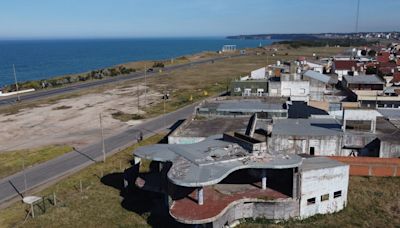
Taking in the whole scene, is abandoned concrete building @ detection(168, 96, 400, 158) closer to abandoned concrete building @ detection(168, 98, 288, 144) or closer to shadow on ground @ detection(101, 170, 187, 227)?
abandoned concrete building @ detection(168, 98, 288, 144)

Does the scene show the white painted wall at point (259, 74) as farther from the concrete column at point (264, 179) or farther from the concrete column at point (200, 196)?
the concrete column at point (200, 196)

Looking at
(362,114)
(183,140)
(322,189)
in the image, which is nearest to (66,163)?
(183,140)

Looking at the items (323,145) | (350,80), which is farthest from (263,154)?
(350,80)

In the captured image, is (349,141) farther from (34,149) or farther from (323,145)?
(34,149)

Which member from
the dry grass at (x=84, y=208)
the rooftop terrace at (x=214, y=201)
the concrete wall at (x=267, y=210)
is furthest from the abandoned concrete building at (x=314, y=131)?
the concrete wall at (x=267, y=210)

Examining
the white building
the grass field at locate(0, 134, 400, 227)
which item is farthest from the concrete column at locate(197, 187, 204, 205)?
the white building
